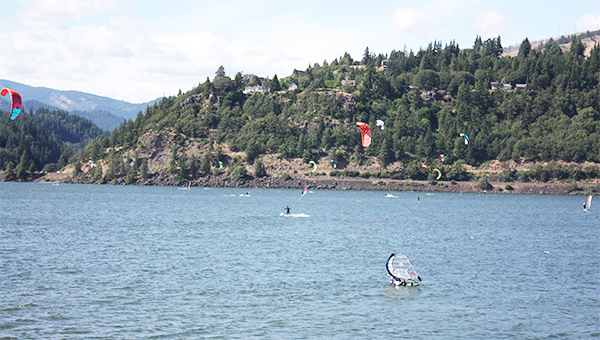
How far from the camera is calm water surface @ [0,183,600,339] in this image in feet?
75.6

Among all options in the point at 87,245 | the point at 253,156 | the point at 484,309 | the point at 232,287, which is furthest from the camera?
the point at 253,156

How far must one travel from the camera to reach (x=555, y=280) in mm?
34125

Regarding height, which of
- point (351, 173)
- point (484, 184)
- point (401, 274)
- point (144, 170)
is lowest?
point (401, 274)

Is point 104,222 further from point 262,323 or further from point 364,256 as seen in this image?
point 262,323

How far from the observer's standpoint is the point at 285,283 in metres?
30.9

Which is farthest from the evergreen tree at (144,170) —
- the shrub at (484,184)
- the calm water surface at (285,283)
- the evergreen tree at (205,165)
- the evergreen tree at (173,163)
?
the calm water surface at (285,283)

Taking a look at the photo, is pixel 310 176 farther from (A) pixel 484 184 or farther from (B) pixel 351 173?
(A) pixel 484 184

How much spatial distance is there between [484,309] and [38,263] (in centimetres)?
2810

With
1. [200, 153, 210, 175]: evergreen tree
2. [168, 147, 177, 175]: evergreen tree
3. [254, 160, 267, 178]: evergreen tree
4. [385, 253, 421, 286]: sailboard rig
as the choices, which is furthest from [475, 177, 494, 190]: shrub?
[385, 253, 421, 286]: sailboard rig

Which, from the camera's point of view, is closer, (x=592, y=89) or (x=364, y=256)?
(x=364, y=256)

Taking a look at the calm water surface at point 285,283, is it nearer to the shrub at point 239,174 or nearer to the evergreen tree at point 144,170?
the shrub at point 239,174

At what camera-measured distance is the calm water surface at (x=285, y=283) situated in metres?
23.0

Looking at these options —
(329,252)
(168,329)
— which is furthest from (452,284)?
(168,329)

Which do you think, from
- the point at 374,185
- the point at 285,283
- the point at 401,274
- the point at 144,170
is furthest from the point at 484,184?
the point at 285,283
